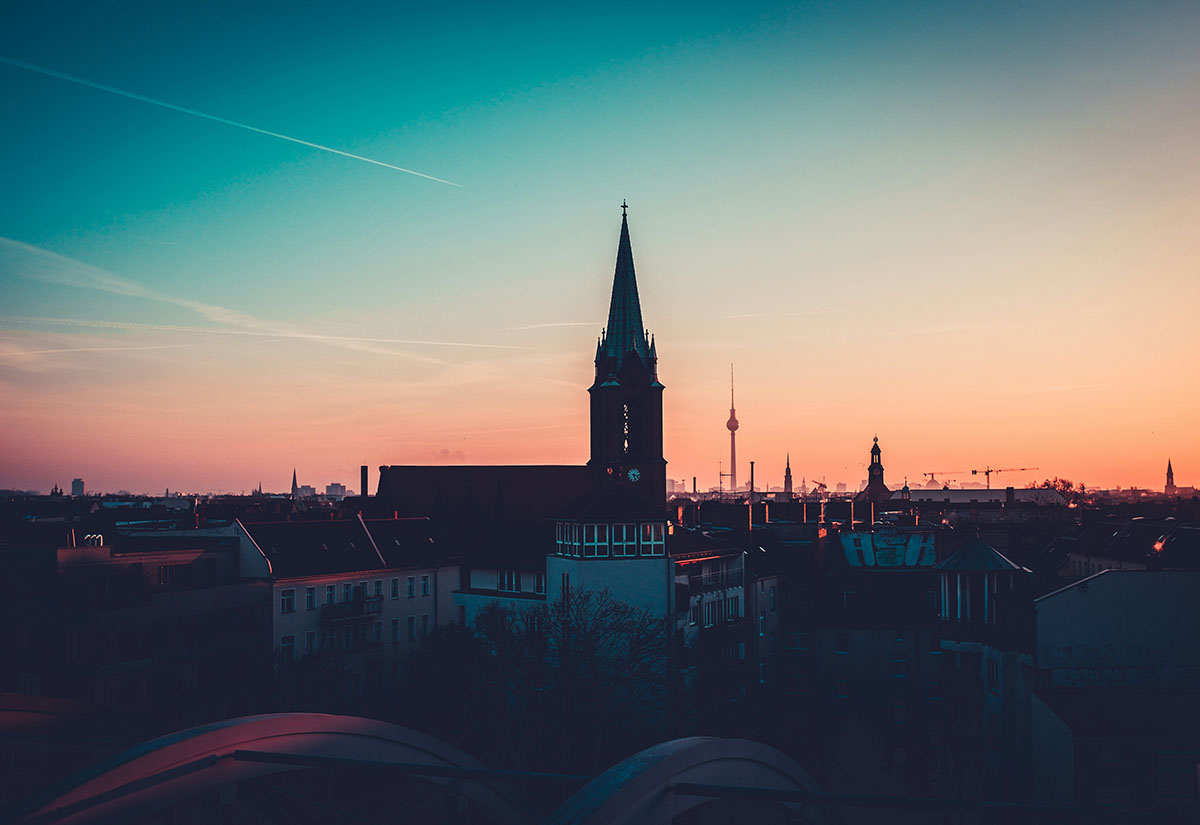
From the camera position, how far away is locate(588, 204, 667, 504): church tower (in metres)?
75.9

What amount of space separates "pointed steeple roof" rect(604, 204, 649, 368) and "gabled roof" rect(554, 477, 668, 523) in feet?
90.4

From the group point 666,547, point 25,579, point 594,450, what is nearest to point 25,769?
point 25,579

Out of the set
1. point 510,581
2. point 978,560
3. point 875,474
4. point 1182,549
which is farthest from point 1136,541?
point 875,474

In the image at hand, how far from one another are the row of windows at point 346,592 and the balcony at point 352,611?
66 centimetres

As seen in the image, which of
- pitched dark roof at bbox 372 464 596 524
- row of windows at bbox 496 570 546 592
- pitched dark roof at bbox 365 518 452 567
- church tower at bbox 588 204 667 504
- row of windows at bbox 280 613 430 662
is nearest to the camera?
row of windows at bbox 280 613 430 662

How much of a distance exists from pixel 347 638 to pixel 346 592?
10.9 ft

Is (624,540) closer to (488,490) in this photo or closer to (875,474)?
(488,490)

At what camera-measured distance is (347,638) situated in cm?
5656

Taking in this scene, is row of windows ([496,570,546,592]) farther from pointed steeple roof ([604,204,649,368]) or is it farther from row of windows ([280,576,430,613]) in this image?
pointed steeple roof ([604,204,649,368])

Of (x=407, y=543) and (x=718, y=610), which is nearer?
(x=718, y=610)

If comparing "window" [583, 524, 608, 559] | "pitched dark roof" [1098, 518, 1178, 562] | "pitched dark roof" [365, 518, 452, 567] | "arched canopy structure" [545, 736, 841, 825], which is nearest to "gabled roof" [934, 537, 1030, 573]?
"window" [583, 524, 608, 559]

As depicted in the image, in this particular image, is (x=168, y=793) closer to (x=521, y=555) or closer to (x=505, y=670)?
(x=505, y=670)

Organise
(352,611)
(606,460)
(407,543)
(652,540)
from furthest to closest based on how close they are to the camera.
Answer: (606,460) → (407,543) → (352,611) → (652,540)

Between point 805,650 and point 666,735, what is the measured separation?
1802cm
